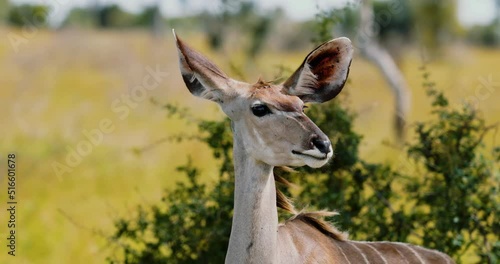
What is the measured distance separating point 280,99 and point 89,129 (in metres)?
11.0

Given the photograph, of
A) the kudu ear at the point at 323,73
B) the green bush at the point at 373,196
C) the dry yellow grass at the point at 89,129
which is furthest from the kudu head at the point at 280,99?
the dry yellow grass at the point at 89,129

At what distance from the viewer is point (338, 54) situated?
3.93 meters

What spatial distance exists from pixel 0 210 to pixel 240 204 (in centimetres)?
607

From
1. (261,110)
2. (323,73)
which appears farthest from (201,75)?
(323,73)

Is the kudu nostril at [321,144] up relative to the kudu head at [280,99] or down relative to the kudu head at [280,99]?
down

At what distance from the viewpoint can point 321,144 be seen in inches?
137

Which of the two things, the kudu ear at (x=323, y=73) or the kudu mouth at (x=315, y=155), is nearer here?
the kudu mouth at (x=315, y=155)

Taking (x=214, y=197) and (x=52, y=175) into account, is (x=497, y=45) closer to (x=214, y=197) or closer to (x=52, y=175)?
(x=52, y=175)

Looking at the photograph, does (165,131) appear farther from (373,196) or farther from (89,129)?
(373,196)

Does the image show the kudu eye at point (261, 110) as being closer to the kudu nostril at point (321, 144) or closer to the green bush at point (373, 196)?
the kudu nostril at point (321, 144)

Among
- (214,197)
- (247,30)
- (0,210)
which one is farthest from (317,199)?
(247,30)

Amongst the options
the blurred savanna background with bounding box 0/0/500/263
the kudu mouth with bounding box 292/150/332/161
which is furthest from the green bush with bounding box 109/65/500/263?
the kudu mouth with bounding box 292/150/332/161

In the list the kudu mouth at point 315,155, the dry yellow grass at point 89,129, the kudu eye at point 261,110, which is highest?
the dry yellow grass at point 89,129

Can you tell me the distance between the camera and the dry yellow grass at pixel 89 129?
332 inches
